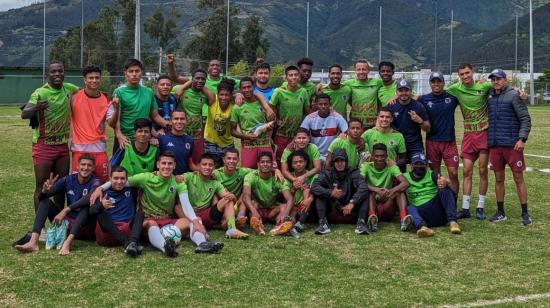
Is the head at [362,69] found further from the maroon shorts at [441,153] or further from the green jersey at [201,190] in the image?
the green jersey at [201,190]

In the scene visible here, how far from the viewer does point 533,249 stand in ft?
21.1

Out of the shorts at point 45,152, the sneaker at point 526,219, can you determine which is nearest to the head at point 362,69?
the sneaker at point 526,219

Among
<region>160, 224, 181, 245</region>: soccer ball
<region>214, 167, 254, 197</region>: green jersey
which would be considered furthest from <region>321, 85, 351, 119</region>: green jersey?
<region>160, 224, 181, 245</region>: soccer ball

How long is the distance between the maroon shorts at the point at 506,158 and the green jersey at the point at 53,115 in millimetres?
5269

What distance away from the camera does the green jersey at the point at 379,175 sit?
7648mm

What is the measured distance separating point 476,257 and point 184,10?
143 m

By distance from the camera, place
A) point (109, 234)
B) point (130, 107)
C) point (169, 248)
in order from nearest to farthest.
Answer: point (169, 248) < point (109, 234) < point (130, 107)

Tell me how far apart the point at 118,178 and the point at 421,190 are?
3.64 metres

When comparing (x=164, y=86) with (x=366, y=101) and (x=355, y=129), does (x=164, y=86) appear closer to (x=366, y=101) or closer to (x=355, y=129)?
(x=355, y=129)

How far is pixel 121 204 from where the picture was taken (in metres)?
6.61

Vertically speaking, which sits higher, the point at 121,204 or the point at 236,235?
the point at 121,204

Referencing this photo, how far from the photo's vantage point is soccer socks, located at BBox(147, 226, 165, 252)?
6273 mm

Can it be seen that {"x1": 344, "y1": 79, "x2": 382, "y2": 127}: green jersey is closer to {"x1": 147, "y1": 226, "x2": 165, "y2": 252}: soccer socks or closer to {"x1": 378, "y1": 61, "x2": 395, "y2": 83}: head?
{"x1": 378, "y1": 61, "x2": 395, "y2": 83}: head

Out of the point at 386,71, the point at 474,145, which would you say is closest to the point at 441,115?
the point at 474,145
